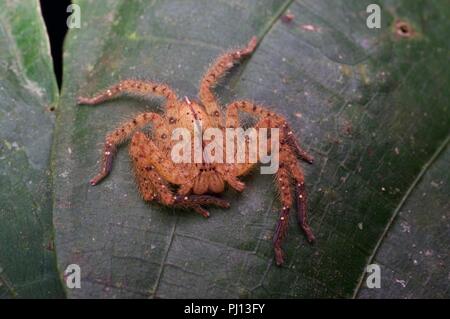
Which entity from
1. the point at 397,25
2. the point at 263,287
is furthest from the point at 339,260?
the point at 397,25

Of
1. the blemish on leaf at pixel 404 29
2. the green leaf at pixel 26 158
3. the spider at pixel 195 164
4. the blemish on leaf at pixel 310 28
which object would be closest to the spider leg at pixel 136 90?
the spider at pixel 195 164

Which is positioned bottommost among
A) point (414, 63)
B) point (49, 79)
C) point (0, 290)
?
point (0, 290)

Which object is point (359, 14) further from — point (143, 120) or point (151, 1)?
point (143, 120)

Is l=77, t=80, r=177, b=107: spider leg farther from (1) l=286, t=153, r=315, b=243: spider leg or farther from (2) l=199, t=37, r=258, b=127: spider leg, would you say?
(1) l=286, t=153, r=315, b=243: spider leg

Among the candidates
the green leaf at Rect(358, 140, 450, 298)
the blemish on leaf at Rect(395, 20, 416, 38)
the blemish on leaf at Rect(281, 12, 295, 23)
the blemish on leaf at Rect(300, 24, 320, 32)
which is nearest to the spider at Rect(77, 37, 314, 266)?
the blemish on leaf at Rect(281, 12, 295, 23)

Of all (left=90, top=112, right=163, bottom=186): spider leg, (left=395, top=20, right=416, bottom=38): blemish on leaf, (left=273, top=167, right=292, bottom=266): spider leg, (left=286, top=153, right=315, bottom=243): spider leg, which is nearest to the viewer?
(left=273, top=167, right=292, bottom=266): spider leg

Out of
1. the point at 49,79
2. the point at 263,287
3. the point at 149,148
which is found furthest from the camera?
the point at 149,148
